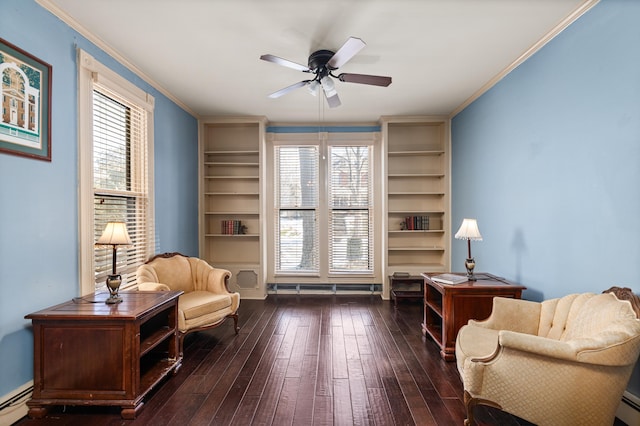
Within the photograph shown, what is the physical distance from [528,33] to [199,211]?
183 inches

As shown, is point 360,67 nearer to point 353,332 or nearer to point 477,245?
point 477,245

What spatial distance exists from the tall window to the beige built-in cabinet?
34 cm

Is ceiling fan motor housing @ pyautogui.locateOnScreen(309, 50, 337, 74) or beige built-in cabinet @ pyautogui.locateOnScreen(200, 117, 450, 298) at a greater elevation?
ceiling fan motor housing @ pyautogui.locateOnScreen(309, 50, 337, 74)

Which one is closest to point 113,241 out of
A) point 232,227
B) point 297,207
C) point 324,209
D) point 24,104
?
point 24,104

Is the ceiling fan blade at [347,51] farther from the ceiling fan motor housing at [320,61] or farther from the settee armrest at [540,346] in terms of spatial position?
the settee armrest at [540,346]

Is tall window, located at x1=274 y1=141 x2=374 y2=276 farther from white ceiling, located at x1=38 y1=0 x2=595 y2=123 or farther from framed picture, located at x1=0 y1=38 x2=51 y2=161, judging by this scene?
framed picture, located at x1=0 y1=38 x2=51 y2=161

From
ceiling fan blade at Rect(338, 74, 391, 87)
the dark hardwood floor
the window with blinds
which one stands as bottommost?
the dark hardwood floor

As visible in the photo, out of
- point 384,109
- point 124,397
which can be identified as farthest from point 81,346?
point 384,109

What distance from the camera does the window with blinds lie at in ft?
9.16

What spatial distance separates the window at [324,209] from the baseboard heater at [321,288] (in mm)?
195

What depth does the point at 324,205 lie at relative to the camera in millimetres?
5125

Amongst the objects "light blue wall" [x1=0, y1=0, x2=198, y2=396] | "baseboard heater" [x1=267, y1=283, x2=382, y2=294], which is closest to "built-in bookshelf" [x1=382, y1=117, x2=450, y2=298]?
"baseboard heater" [x1=267, y1=283, x2=382, y2=294]

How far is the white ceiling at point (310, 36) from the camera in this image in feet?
7.43

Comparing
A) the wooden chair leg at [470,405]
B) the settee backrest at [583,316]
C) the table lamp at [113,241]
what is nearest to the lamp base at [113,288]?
the table lamp at [113,241]
